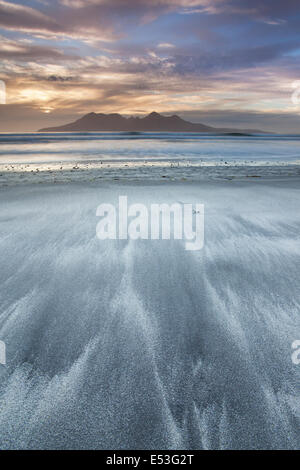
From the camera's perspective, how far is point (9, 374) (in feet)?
4.78

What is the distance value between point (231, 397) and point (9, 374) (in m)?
1.06

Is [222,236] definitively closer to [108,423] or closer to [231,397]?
[231,397]

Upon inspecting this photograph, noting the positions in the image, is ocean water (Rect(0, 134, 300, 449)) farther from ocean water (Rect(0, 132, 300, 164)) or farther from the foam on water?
ocean water (Rect(0, 132, 300, 164))

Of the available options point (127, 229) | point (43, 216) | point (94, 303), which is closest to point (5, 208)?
point (43, 216)
